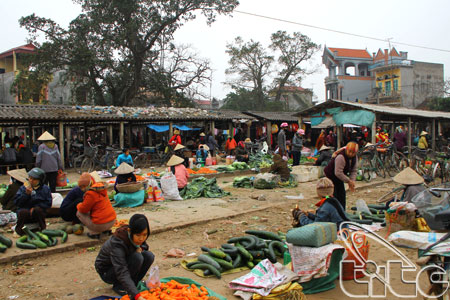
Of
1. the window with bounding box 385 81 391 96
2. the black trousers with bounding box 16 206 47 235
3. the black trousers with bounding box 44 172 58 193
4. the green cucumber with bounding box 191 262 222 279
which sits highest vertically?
the window with bounding box 385 81 391 96

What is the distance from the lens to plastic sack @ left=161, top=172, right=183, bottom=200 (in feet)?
29.9

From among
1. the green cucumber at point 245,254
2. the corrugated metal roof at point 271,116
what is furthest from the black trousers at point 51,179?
the corrugated metal roof at point 271,116

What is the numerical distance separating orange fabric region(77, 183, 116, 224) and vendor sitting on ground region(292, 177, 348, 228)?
2.90 m

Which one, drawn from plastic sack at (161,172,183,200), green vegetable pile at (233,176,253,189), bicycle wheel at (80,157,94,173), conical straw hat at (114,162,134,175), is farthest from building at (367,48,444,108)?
conical straw hat at (114,162,134,175)

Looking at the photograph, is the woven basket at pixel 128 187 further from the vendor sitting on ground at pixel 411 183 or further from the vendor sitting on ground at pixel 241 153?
the vendor sitting on ground at pixel 241 153

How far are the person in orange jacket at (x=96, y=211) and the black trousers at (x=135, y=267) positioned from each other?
178 cm

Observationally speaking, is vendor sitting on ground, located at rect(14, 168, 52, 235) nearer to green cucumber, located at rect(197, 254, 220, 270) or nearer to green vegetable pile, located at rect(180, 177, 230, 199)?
green cucumber, located at rect(197, 254, 220, 270)

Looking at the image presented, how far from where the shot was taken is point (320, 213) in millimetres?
4539

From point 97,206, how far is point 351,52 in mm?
49299

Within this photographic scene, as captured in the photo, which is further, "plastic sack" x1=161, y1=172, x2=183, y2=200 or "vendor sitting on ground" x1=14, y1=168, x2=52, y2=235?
"plastic sack" x1=161, y1=172, x2=183, y2=200

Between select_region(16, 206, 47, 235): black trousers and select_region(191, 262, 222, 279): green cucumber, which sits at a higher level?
select_region(16, 206, 47, 235): black trousers

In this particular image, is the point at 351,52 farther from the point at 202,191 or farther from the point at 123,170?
the point at 123,170

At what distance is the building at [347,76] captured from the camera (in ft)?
152

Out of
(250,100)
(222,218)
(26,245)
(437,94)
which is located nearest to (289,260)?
(222,218)
